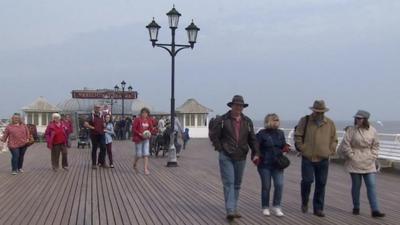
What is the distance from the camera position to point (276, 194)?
8.48m

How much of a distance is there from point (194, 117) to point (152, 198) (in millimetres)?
34595

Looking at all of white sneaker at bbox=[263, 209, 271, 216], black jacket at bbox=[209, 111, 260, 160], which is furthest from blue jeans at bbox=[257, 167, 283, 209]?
black jacket at bbox=[209, 111, 260, 160]

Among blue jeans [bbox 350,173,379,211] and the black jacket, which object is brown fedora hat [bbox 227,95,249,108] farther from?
blue jeans [bbox 350,173,379,211]

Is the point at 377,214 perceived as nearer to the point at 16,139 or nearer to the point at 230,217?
the point at 230,217

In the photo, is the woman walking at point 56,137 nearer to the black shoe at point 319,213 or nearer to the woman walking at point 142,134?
the woman walking at point 142,134

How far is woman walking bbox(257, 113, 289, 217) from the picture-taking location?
841 centimetres

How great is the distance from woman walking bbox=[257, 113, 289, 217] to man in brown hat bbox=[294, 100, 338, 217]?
0.92 ft

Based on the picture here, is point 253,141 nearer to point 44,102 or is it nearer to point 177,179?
point 177,179

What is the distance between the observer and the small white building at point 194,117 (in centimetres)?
4409

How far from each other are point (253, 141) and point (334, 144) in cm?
114

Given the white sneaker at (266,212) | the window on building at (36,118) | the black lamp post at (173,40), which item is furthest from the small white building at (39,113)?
the white sneaker at (266,212)

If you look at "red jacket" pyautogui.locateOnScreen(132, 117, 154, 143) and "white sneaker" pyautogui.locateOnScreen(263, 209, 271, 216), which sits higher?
"red jacket" pyautogui.locateOnScreen(132, 117, 154, 143)

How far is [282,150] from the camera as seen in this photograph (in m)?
8.45

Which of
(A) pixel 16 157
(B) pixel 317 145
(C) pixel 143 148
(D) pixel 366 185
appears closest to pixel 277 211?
(B) pixel 317 145
